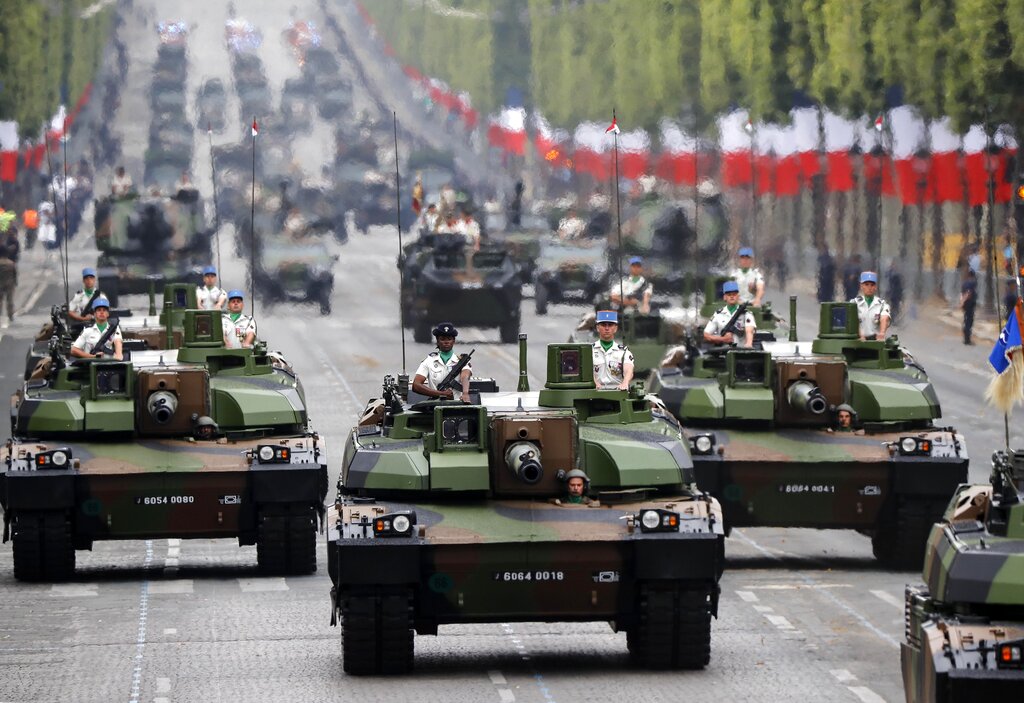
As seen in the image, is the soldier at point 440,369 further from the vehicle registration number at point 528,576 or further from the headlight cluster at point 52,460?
A: the headlight cluster at point 52,460

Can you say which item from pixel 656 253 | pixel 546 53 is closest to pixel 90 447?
pixel 656 253

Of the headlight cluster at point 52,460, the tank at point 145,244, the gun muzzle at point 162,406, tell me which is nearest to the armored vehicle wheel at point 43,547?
the headlight cluster at point 52,460

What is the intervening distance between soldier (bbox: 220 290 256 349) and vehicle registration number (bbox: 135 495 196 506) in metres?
5.36

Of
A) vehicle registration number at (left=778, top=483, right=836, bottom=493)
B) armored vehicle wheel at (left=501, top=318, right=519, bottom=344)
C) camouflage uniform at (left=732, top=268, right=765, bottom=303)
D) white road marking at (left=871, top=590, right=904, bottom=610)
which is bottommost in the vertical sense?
white road marking at (left=871, top=590, right=904, bottom=610)

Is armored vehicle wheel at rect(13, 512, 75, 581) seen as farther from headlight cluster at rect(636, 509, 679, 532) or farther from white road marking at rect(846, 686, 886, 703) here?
white road marking at rect(846, 686, 886, 703)

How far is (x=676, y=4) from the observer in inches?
3324

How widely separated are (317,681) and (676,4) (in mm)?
65657

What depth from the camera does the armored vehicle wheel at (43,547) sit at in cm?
2567

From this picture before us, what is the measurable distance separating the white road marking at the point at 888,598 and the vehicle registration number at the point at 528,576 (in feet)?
15.9

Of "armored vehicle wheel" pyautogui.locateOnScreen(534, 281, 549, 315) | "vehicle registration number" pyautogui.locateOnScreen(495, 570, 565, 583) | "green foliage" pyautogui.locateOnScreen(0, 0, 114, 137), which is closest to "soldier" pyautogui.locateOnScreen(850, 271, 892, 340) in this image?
"vehicle registration number" pyautogui.locateOnScreen(495, 570, 565, 583)

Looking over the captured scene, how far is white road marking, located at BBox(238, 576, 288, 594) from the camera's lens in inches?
1013

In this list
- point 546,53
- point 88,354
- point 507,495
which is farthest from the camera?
point 546,53

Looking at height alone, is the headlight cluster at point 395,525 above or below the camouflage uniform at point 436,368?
below

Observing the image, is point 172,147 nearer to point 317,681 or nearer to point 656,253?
point 656,253
